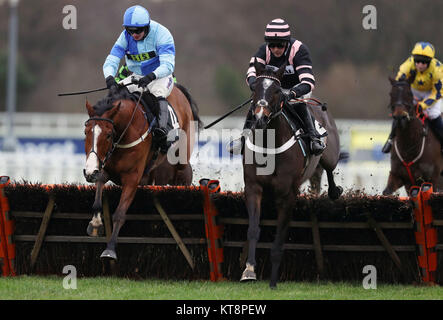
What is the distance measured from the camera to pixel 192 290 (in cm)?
702

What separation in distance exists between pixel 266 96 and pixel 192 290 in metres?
1.70

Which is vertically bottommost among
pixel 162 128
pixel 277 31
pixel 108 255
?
pixel 108 255

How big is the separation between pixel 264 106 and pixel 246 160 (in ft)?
2.08

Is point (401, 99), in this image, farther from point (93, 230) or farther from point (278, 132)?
point (93, 230)

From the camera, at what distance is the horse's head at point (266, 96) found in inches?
277

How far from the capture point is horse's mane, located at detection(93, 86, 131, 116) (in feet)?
25.2

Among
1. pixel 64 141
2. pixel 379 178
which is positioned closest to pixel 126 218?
pixel 379 178

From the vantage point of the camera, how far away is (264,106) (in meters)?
7.08

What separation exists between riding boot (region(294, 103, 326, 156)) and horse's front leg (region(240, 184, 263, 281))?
2.74 ft

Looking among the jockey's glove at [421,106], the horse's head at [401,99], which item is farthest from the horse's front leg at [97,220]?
the jockey's glove at [421,106]

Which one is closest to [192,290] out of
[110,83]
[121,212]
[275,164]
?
[121,212]

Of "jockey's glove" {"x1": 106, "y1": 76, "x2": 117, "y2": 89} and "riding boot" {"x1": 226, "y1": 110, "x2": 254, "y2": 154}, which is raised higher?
"jockey's glove" {"x1": 106, "y1": 76, "x2": 117, "y2": 89}

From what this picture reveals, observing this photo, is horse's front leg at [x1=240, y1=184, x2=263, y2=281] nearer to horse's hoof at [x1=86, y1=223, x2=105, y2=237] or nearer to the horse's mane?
horse's hoof at [x1=86, y1=223, x2=105, y2=237]

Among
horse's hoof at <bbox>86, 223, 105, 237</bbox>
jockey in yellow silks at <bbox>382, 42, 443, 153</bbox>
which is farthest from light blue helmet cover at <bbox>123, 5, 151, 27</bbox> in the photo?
jockey in yellow silks at <bbox>382, 42, 443, 153</bbox>
